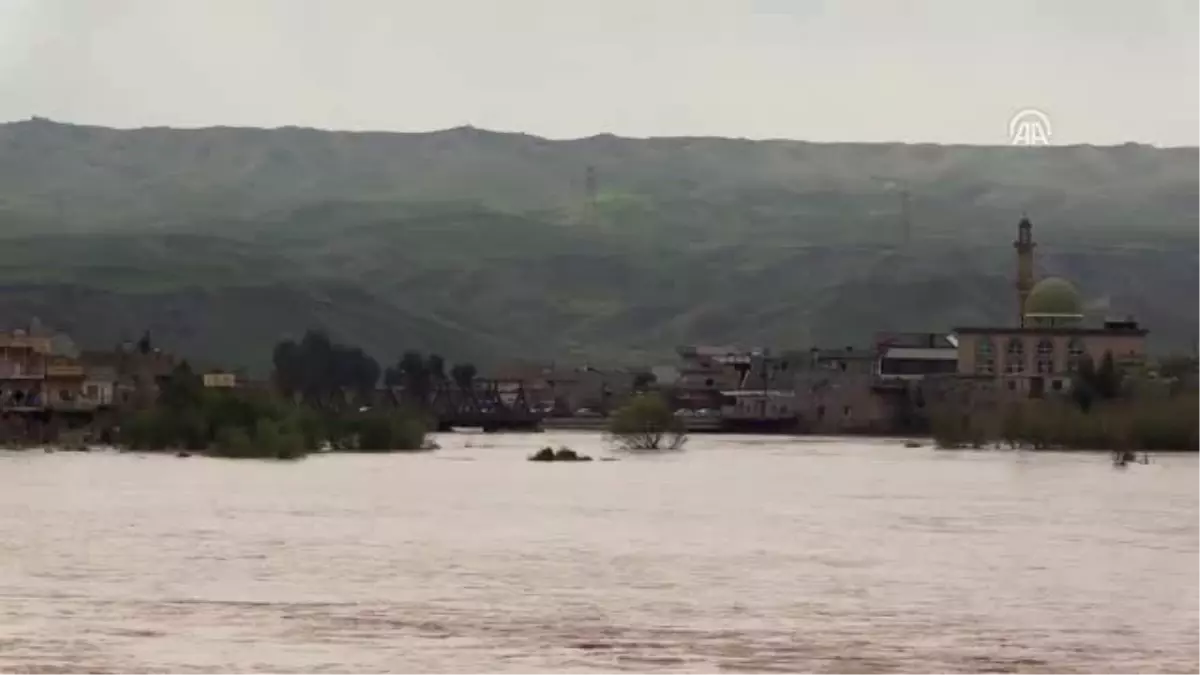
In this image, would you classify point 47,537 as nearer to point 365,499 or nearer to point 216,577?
point 216,577

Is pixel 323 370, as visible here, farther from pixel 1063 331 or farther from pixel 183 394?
pixel 183 394

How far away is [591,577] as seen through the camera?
120 feet

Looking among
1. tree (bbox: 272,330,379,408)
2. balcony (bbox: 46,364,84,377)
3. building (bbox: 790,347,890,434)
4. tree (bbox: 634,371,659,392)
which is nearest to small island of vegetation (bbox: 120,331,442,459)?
balcony (bbox: 46,364,84,377)

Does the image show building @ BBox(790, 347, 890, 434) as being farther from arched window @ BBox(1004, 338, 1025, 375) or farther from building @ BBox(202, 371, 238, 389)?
building @ BBox(202, 371, 238, 389)

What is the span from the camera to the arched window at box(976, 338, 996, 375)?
13200 centimetres

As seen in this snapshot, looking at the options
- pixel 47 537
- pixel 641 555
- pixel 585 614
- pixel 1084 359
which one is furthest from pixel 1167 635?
pixel 1084 359

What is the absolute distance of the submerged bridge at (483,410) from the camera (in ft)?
474

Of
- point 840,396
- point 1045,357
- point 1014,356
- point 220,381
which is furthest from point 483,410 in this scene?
point 220,381

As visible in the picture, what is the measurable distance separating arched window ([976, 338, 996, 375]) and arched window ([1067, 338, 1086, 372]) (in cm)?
477

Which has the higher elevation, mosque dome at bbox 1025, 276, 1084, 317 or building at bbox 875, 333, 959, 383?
mosque dome at bbox 1025, 276, 1084, 317

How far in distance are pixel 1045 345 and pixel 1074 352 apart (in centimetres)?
150

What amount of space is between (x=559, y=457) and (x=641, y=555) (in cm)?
5060

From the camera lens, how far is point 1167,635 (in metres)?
30.0

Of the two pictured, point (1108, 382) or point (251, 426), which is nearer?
point (251, 426)
